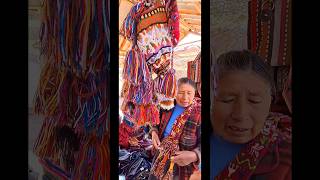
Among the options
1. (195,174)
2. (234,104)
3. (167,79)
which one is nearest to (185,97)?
(167,79)

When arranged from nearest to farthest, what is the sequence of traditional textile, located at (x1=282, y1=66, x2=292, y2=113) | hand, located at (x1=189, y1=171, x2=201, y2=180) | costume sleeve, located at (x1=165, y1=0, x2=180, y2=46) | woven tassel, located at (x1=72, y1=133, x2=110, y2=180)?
Answer: traditional textile, located at (x1=282, y1=66, x2=292, y2=113), woven tassel, located at (x1=72, y1=133, x2=110, y2=180), hand, located at (x1=189, y1=171, x2=201, y2=180), costume sleeve, located at (x1=165, y1=0, x2=180, y2=46)

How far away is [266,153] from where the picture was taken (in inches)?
124

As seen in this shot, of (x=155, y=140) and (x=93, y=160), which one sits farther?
(x=155, y=140)

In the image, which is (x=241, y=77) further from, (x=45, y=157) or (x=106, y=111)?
(x=45, y=157)

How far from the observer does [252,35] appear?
322cm

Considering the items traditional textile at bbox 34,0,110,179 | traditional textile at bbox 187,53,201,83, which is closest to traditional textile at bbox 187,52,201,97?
traditional textile at bbox 187,53,201,83

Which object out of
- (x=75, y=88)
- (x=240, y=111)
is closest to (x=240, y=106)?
(x=240, y=111)

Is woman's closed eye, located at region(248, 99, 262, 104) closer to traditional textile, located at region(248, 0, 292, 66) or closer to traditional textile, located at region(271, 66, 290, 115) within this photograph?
traditional textile, located at region(271, 66, 290, 115)

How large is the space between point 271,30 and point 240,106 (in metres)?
0.48

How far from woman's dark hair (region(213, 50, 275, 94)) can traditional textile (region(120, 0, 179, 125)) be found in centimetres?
288

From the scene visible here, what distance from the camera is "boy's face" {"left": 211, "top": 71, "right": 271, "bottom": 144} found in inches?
125

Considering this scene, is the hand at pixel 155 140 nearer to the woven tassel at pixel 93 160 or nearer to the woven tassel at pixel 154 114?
the woven tassel at pixel 154 114

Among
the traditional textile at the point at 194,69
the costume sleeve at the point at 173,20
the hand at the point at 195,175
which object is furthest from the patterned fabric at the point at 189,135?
the costume sleeve at the point at 173,20

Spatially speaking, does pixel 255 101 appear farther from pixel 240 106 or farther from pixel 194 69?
pixel 194 69
